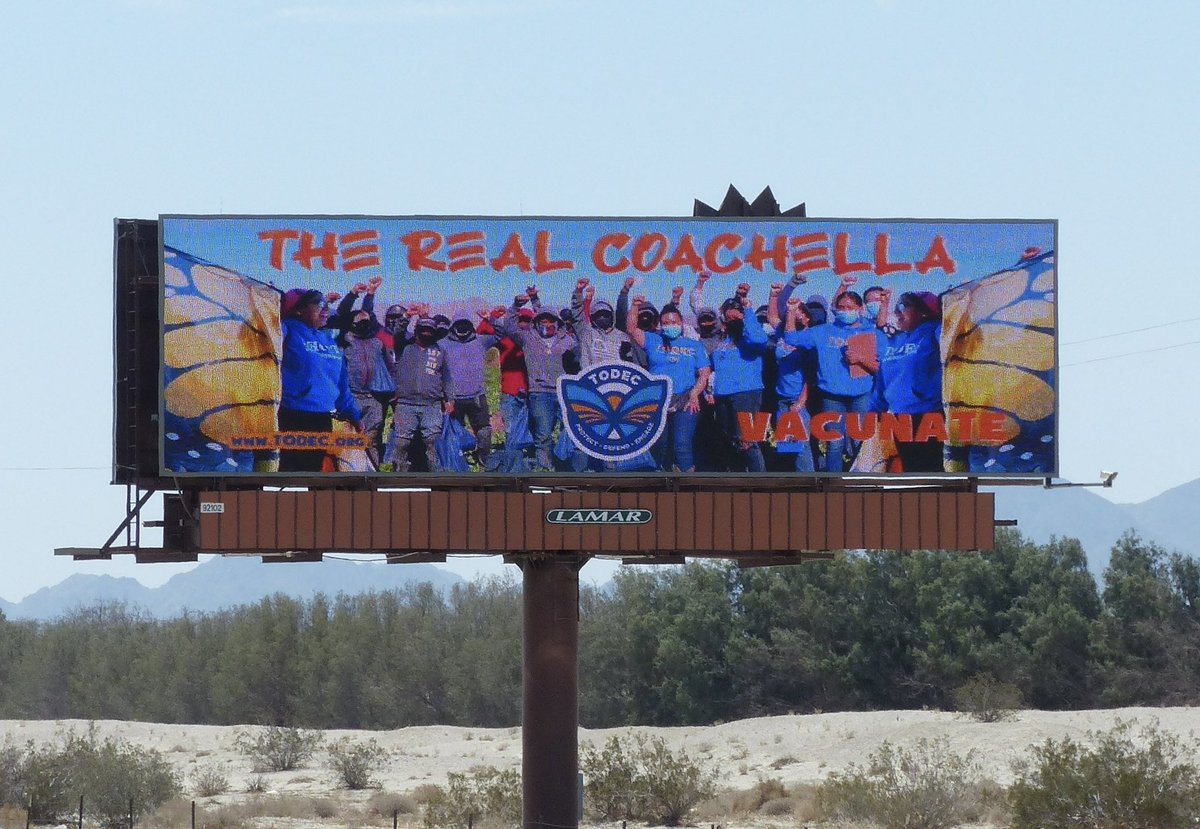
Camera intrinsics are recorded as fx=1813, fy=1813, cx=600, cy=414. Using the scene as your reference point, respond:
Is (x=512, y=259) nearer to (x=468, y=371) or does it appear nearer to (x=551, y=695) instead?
(x=468, y=371)

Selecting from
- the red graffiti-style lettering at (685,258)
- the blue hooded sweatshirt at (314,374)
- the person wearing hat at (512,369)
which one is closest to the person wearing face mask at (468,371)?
the person wearing hat at (512,369)

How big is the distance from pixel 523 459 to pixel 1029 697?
42.6m

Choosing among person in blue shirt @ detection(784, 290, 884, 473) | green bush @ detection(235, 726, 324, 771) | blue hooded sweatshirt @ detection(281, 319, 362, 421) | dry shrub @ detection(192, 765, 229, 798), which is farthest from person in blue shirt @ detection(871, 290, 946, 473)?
green bush @ detection(235, 726, 324, 771)

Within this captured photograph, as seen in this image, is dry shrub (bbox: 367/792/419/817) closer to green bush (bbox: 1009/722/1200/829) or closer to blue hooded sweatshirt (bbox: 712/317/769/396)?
green bush (bbox: 1009/722/1200/829)

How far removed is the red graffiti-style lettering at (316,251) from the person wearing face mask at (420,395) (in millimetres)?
1319

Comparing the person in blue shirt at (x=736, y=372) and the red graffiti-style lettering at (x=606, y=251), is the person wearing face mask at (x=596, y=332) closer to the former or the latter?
the red graffiti-style lettering at (x=606, y=251)

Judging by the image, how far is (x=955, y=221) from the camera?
2527 cm

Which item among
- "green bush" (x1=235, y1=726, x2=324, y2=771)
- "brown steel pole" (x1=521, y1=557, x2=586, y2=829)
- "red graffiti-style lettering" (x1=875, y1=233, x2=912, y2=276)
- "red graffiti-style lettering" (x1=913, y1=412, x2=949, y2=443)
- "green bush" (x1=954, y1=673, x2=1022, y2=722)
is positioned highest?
"red graffiti-style lettering" (x1=875, y1=233, x2=912, y2=276)

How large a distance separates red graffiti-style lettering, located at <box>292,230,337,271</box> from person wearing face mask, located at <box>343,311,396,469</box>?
0.82 m

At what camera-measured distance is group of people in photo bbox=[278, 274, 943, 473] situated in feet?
82.4

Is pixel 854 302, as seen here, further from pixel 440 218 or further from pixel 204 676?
pixel 204 676

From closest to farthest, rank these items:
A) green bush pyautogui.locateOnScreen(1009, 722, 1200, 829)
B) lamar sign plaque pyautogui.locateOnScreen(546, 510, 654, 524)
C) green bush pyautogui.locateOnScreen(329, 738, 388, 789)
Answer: lamar sign plaque pyautogui.locateOnScreen(546, 510, 654, 524) → green bush pyautogui.locateOnScreen(1009, 722, 1200, 829) → green bush pyautogui.locateOnScreen(329, 738, 388, 789)

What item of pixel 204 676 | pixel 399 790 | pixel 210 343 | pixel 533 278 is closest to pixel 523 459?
pixel 533 278

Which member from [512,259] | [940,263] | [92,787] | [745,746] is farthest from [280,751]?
[940,263]
